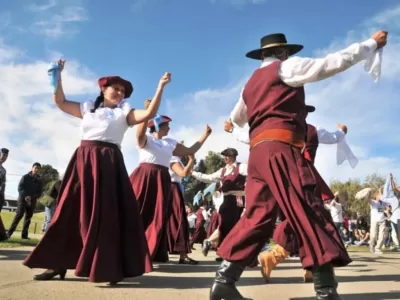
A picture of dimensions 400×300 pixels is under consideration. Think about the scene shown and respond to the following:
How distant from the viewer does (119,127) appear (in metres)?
4.26

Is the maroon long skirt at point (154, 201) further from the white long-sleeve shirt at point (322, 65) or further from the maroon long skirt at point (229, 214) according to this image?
the white long-sleeve shirt at point (322, 65)

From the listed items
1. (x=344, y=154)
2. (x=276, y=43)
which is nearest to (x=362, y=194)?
(x=344, y=154)

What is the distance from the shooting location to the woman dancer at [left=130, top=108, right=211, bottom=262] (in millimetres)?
5500

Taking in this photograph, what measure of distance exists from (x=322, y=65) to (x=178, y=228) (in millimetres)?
4076

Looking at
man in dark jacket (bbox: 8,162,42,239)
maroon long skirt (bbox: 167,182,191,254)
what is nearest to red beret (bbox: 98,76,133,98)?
maroon long skirt (bbox: 167,182,191,254)

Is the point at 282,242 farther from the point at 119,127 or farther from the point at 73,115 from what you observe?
the point at 73,115

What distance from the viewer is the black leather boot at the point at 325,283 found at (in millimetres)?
2971

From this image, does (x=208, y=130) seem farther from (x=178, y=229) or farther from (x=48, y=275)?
(x=48, y=275)

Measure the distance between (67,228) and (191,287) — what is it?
3.98 ft

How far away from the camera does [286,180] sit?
3209 mm

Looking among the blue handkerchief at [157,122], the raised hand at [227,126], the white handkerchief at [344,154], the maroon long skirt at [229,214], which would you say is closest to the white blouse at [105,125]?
the raised hand at [227,126]

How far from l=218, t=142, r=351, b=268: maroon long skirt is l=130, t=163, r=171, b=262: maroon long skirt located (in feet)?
7.37

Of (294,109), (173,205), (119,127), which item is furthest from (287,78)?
(173,205)

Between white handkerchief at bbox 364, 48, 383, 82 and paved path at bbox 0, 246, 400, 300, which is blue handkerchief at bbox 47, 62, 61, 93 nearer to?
paved path at bbox 0, 246, 400, 300
